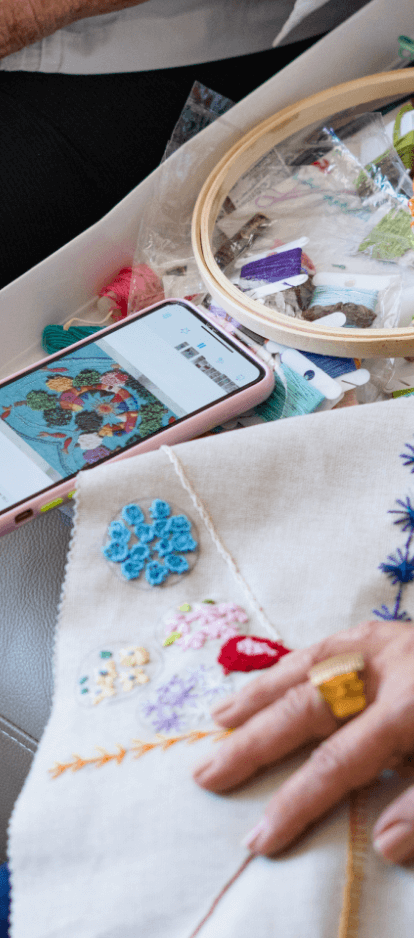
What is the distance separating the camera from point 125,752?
1.30ft

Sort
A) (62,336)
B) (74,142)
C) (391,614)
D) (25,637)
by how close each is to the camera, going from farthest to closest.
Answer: (74,142)
(62,336)
(25,637)
(391,614)

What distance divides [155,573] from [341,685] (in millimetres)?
150

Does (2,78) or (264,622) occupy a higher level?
(2,78)

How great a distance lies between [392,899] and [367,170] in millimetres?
654

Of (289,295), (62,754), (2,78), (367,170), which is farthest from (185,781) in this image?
(2,78)

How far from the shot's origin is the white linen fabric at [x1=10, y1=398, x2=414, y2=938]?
13.9 inches

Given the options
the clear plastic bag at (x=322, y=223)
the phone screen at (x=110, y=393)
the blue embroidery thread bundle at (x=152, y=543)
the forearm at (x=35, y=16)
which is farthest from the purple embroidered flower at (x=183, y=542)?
the forearm at (x=35, y=16)

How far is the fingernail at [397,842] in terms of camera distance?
0.34m

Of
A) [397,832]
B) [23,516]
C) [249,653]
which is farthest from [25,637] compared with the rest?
[397,832]

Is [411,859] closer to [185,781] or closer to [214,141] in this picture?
[185,781]

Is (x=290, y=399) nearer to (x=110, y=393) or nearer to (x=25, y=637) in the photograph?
(x=110, y=393)

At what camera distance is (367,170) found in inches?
29.1

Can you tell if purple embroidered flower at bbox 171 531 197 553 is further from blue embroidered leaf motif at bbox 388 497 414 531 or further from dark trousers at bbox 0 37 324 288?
dark trousers at bbox 0 37 324 288

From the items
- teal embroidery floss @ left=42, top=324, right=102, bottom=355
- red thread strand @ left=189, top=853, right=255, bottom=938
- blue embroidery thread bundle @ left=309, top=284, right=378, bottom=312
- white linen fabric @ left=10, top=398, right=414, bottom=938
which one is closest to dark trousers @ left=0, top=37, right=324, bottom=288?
teal embroidery floss @ left=42, top=324, right=102, bottom=355
